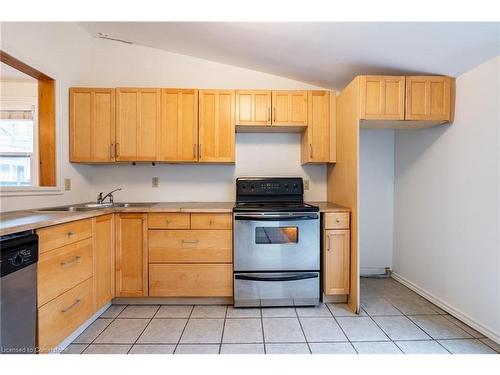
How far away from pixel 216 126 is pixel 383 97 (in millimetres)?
1576

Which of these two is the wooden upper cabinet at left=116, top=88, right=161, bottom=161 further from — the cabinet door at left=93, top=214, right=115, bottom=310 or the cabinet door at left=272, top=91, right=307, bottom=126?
the cabinet door at left=272, top=91, right=307, bottom=126

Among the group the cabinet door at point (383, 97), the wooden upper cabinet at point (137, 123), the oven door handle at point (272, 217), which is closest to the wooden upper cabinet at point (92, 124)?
the wooden upper cabinet at point (137, 123)

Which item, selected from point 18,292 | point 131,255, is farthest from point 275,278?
point 18,292

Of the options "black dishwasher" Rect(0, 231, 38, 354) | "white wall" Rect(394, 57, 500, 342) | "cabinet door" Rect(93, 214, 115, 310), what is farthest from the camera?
"cabinet door" Rect(93, 214, 115, 310)

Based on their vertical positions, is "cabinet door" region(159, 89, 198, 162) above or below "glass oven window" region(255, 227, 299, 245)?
above

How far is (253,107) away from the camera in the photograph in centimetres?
250

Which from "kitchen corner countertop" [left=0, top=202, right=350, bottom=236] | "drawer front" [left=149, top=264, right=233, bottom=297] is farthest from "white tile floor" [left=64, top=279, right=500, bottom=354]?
"kitchen corner countertop" [left=0, top=202, right=350, bottom=236]

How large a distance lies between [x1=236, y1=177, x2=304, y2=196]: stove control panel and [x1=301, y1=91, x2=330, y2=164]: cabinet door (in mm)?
354

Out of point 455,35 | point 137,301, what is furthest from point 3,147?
point 455,35

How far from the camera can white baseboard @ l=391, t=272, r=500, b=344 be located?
174 centimetres

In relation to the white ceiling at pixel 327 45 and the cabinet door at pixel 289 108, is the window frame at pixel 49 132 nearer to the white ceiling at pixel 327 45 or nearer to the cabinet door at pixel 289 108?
the white ceiling at pixel 327 45

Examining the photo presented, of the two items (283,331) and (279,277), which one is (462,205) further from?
(283,331)

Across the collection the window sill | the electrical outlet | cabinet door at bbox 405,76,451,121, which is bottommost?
the window sill

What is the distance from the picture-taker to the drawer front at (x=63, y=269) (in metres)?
1.42
